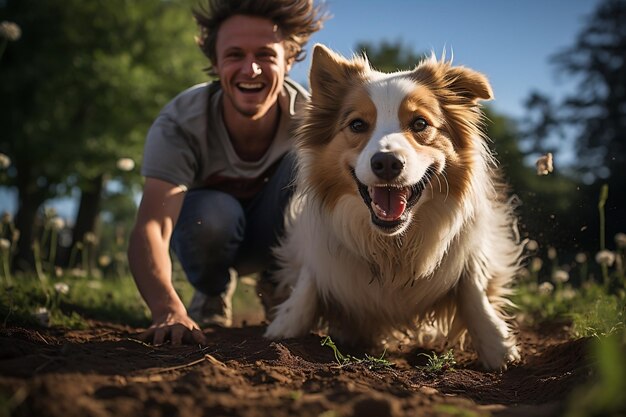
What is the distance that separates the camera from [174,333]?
324cm

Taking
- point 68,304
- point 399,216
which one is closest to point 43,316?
point 68,304

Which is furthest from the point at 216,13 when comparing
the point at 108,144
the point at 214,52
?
the point at 108,144

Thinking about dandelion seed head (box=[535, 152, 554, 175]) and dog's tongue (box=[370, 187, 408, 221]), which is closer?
dog's tongue (box=[370, 187, 408, 221])

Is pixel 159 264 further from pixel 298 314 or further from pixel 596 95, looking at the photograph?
pixel 596 95

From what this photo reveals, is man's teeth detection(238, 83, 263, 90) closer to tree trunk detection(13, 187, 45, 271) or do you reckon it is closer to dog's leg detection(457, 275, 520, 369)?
dog's leg detection(457, 275, 520, 369)

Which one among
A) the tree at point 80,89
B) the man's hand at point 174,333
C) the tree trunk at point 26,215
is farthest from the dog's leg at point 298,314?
the tree trunk at point 26,215

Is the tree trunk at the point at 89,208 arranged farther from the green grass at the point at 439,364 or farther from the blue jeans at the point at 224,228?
the green grass at the point at 439,364

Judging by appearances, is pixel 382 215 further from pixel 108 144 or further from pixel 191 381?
pixel 108 144

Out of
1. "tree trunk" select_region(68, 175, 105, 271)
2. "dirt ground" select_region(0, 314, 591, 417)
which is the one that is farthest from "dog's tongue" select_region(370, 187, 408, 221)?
"tree trunk" select_region(68, 175, 105, 271)

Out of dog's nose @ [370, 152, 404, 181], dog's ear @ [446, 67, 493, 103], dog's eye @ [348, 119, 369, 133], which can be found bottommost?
dog's nose @ [370, 152, 404, 181]

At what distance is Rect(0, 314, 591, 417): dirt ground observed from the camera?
171 centimetres

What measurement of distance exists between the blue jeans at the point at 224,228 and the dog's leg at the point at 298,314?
3.39ft

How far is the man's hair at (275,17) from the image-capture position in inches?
183

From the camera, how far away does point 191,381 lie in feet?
6.56
